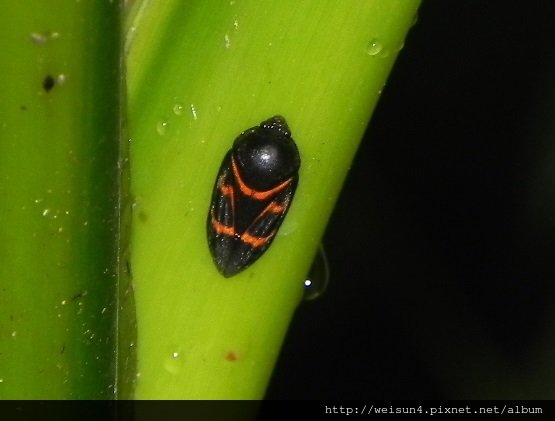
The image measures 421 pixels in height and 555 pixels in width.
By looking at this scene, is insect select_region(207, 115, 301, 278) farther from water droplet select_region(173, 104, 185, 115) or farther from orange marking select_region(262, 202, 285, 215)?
water droplet select_region(173, 104, 185, 115)

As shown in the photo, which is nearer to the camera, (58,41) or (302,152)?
(58,41)

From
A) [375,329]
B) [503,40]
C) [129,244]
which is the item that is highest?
[503,40]

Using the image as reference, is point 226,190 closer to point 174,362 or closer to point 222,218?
point 222,218

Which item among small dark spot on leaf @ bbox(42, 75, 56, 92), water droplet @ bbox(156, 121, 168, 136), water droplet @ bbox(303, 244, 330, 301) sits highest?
small dark spot on leaf @ bbox(42, 75, 56, 92)

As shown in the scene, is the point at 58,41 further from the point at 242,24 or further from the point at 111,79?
the point at 242,24

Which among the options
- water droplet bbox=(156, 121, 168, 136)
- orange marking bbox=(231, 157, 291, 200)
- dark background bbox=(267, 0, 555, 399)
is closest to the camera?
water droplet bbox=(156, 121, 168, 136)

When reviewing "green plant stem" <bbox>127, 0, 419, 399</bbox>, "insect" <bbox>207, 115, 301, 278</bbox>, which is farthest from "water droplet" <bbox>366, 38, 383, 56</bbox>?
"insect" <bbox>207, 115, 301, 278</bbox>

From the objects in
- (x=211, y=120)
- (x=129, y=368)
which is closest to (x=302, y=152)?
(x=211, y=120)
